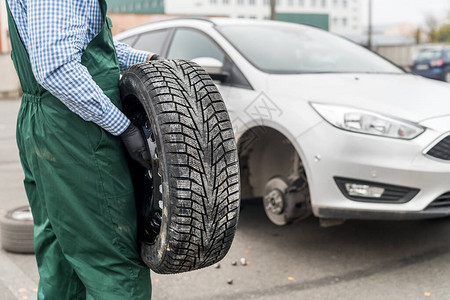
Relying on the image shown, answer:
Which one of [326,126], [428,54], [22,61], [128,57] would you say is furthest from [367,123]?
[428,54]

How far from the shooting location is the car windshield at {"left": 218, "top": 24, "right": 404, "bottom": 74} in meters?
4.36

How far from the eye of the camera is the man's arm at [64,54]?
1819 millimetres

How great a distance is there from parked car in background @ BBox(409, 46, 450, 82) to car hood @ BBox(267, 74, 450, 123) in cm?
1601

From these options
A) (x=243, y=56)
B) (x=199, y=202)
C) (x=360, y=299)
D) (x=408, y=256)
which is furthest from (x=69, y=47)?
(x=408, y=256)

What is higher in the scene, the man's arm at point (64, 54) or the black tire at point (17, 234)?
the man's arm at point (64, 54)

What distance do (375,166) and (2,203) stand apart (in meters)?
3.61

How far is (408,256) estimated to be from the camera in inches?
153

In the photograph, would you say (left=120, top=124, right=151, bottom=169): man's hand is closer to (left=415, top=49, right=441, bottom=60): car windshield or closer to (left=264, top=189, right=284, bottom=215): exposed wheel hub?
(left=264, top=189, right=284, bottom=215): exposed wheel hub

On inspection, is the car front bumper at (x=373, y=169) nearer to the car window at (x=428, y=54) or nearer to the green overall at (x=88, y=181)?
the green overall at (x=88, y=181)

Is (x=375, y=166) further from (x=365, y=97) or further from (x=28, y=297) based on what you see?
(x=28, y=297)

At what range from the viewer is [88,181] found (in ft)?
6.54

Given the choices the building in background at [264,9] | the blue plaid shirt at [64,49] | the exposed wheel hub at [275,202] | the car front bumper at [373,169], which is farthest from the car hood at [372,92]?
the building in background at [264,9]

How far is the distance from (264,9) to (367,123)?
274 ft

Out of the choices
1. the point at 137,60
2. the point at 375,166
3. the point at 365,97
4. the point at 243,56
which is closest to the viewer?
the point at 137,60
